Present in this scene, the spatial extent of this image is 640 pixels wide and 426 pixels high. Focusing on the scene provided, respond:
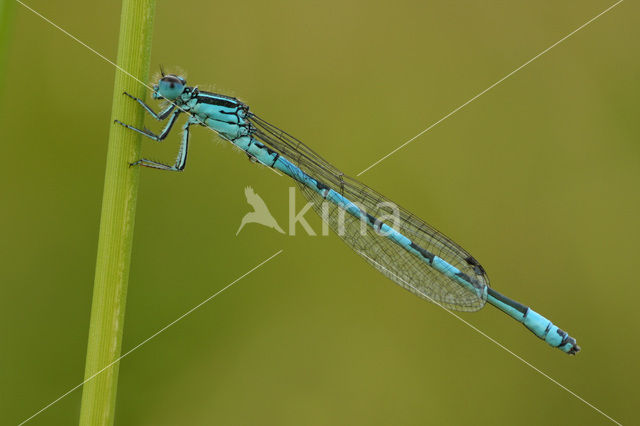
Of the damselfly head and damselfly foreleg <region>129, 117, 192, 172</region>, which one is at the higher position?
the damselfly head

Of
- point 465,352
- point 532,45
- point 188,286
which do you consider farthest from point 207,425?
point 532,45

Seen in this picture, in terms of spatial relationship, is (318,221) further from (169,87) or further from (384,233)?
(169,87)

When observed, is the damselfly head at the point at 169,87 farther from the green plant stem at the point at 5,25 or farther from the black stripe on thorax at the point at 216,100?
the green plant stem at the point at 5,25

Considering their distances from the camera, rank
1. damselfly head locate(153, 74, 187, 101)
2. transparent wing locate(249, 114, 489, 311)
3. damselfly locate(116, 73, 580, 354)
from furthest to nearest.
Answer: transparent wing locate(249, 114, 489, 311) → damselfly locate(116, 73, 580, 354) → damselfly head locate(153, 74, 187, 101)

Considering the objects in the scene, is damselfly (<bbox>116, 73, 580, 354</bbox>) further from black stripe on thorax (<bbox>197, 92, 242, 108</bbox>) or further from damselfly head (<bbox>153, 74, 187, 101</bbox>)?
damselfly head (<bbox>153, 74, 187, 101</bbox>)

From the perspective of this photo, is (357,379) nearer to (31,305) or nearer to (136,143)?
(31,305)

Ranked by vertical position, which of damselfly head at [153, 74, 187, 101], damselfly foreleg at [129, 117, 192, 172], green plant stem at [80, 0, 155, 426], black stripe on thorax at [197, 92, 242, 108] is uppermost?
black stripe on thorax at [197, 92, 242, 108]

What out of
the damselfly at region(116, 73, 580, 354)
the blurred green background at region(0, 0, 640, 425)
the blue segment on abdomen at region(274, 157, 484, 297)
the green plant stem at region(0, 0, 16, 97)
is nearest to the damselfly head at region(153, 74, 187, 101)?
the damselfly at region(116, 73, 580, 354)
